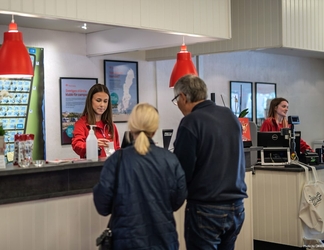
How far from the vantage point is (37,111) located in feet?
21.1

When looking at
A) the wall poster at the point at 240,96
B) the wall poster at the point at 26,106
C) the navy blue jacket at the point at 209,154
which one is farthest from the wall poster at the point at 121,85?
the navy blue jacket at the point at 209,154

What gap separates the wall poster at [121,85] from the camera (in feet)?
23.9

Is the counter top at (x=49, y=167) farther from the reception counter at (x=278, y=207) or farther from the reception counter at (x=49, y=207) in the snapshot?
the reception counter at (x=278, y=207)

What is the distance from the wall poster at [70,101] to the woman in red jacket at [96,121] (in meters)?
2.17

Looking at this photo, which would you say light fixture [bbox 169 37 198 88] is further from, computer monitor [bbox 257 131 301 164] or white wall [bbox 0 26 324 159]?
white wall [bbox 0 26 324 159]

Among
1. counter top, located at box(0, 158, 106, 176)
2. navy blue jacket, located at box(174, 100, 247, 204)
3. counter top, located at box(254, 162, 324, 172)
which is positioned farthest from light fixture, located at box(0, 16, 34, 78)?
counter top, located at box(254, 162, 324, 172)

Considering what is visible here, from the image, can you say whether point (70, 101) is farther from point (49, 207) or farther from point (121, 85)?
point (49, 207)

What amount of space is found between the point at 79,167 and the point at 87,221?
0.42 m

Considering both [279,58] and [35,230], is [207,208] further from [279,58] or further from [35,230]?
[279,58]

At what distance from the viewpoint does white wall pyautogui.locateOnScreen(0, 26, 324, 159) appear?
6.59m

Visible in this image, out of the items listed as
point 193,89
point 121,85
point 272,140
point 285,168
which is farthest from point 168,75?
point 193,89

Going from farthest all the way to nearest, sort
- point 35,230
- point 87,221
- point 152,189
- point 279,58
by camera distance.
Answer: point 279,58 → point 87,221 → point 35,230 → point 152,189

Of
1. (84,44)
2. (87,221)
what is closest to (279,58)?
(84,44)

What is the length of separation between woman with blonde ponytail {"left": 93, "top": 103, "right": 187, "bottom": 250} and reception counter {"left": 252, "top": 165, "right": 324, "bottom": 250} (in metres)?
3.04
